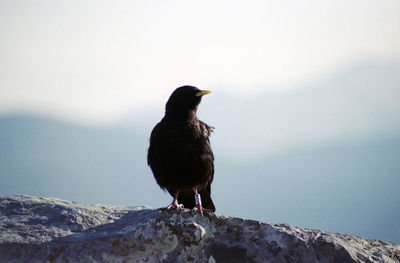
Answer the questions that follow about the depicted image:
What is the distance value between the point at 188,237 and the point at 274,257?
2.89ft

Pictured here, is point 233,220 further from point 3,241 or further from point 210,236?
point 3,241

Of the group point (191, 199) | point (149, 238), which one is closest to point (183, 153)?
point (191, 199)

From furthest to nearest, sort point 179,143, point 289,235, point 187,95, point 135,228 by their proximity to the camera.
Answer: point 187,95 < point 179,143 < point 289,235 < point 135,228

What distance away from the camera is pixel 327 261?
4.51 m

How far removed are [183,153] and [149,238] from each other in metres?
2.31

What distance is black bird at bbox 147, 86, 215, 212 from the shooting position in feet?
21.2

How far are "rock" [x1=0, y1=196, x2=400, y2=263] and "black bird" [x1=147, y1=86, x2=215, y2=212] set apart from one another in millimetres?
1583

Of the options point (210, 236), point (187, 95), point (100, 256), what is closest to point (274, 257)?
point (210, 236)

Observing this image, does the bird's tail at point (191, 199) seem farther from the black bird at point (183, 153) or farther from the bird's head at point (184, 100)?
the bird's head at point (184, 100)

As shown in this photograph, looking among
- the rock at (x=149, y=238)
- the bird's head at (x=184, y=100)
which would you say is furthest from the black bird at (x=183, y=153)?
the rock at (x=149, y=238)

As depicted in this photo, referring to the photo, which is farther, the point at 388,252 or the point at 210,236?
the point at 388,252

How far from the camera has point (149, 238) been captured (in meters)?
4.25

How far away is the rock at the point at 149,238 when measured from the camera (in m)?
4.07

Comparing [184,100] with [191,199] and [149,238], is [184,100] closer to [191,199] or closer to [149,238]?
[191,199]
